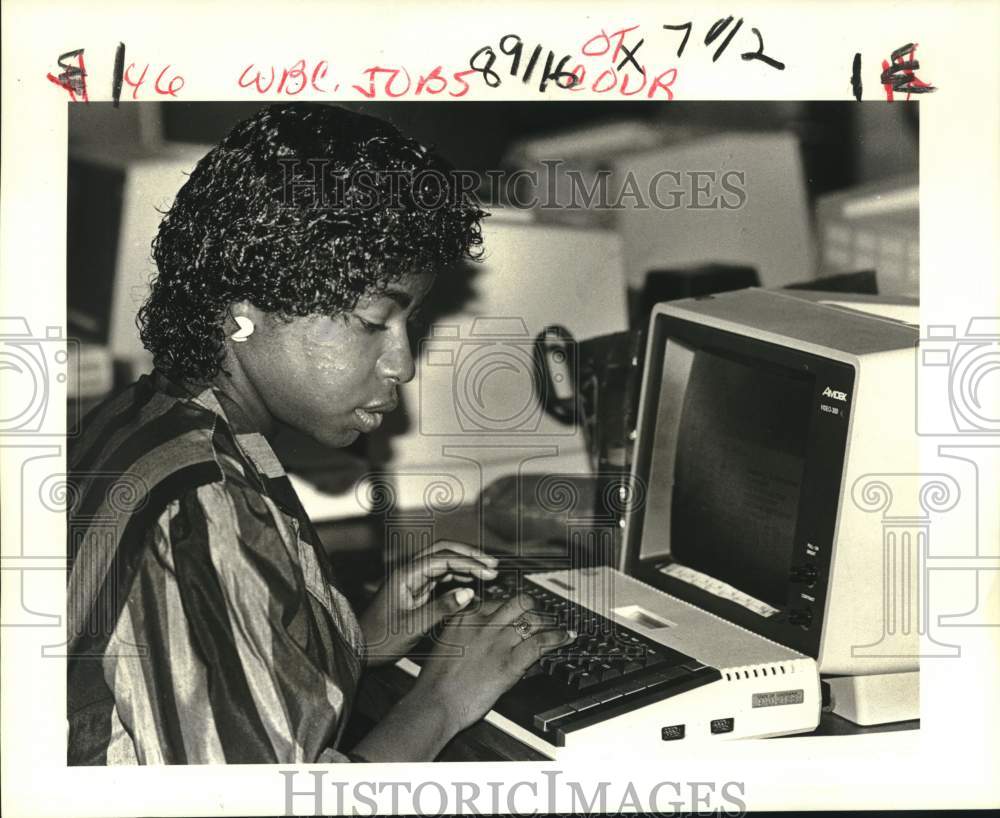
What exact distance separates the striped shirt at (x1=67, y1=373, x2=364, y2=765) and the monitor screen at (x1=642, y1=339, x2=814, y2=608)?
44 centimetres

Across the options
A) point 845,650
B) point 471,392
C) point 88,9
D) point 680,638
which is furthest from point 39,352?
point 845,650

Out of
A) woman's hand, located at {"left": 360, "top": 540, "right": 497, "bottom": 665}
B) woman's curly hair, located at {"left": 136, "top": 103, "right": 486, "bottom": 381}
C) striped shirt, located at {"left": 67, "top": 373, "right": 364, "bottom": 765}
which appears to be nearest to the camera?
striped shirt, located at {"left": 67, "top": 373, "right": 364, "bottom": 765}

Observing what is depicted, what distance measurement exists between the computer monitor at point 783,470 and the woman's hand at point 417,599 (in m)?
0.21

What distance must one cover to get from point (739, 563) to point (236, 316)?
2.16 ft

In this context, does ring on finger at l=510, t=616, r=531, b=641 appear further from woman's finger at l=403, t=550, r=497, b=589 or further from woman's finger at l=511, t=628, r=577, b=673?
woman's finger at l=403, t=550, r=497, b=589

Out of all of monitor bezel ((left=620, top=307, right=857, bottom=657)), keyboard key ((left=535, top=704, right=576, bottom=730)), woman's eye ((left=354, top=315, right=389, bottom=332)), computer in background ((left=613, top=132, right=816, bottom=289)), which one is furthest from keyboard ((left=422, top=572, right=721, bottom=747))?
computer in background ((left=613, top=132, right=816, bottom=289))

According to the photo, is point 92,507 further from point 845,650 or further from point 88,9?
point 845,650

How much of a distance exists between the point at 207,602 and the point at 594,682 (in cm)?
41

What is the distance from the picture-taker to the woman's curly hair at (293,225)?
129 cm

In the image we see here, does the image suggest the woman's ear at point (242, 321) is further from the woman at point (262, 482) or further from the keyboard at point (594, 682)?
the keyboard at point (594, 682)

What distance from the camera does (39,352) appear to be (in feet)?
4.65

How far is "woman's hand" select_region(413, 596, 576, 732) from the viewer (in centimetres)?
126

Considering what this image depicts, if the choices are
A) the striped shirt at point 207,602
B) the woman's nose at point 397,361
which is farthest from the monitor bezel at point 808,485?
the striped shirt at point 207,602

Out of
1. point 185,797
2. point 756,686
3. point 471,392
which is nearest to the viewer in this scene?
point 756,686
